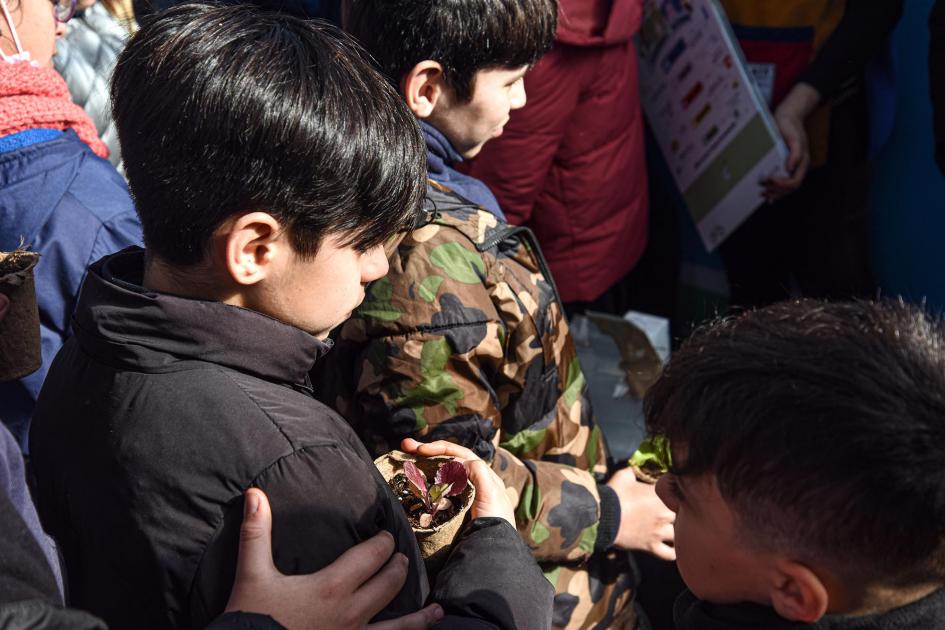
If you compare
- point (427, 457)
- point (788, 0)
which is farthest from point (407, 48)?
point (788, 0)

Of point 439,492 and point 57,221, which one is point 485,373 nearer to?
point 439,492

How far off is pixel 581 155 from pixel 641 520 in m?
1.51

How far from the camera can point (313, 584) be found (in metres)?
1.16

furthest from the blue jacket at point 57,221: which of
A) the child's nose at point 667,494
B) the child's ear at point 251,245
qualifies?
the child's nose at point 667,494

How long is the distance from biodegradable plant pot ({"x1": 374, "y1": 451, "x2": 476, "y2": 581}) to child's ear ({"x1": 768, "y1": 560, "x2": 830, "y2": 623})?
487mm

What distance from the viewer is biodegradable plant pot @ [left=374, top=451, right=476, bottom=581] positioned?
1441 millimetres

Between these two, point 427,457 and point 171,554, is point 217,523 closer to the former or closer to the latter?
point 171,554

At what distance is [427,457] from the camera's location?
1.54 m

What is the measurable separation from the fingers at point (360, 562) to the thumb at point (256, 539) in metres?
0.08


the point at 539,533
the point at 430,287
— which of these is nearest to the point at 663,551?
the point at 539,533

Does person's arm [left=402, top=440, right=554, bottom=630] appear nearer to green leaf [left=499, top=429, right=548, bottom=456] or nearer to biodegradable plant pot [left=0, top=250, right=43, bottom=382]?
green leaf [left=499, top=429, right=548, bottom=456]

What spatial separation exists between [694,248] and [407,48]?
2446mm

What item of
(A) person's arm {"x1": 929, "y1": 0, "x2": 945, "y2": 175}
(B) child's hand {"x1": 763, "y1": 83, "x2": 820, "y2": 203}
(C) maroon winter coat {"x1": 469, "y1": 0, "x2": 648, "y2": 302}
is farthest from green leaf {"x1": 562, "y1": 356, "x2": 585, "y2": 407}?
(A) person's arm {"x1": 929, "y1": 0, "x2": 945, "y2": 175}

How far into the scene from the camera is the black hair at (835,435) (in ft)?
3.46
